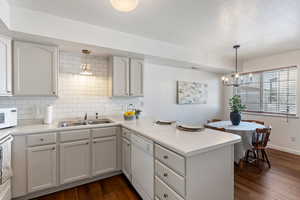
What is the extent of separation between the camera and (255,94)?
14.1 feet

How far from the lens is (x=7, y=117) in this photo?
74.7 inches

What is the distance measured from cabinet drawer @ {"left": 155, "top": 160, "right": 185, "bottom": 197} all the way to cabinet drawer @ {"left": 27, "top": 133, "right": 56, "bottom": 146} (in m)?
1.54

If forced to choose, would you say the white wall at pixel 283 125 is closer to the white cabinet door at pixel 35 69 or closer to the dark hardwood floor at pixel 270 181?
the dark hardwood floor at pixel 270 181

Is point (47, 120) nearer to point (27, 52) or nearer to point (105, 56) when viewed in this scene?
point (27, 52)

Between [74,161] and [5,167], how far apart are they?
29.5 inches

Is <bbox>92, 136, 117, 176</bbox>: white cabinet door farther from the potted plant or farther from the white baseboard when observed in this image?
the white baseboard

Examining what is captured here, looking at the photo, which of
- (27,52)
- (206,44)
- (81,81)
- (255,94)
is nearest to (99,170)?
(81,81)

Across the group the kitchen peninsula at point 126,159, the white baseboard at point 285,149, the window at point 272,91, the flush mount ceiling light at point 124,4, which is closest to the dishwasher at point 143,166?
the kitchen peninsula at point 126,159

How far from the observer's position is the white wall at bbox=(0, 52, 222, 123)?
2471 millimetres

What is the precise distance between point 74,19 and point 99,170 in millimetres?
2436

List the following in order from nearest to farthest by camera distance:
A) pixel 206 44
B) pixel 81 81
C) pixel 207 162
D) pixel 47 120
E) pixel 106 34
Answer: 1. pixel 207 162
2. pixel 47 120
3. pixel 106 34
4. pixel 81 81
5. pixel 206 44

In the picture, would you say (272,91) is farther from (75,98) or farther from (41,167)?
(41,167)

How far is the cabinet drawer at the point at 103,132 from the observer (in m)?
2.26

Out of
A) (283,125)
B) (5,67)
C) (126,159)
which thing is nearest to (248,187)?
(126,159)
